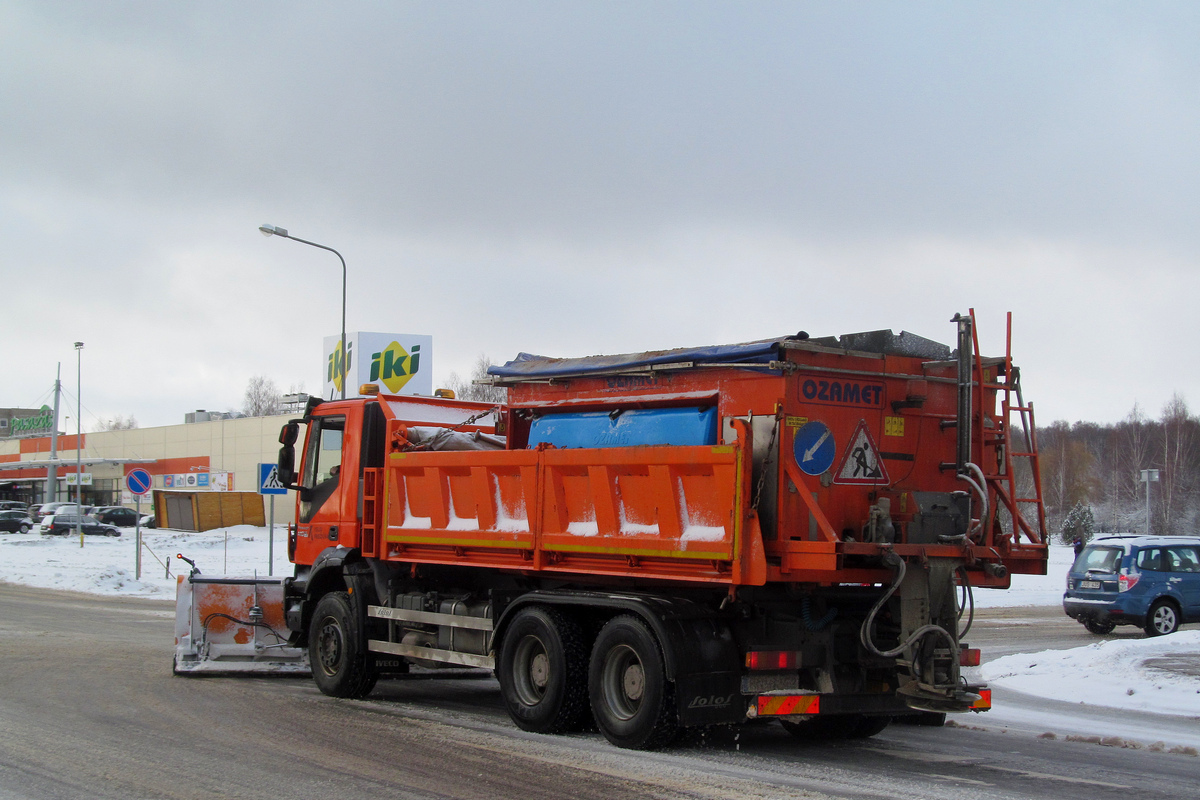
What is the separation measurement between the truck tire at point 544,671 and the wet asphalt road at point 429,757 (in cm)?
18

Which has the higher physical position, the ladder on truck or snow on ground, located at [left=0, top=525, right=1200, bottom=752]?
the ladder on truck

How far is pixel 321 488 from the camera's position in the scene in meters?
11.8

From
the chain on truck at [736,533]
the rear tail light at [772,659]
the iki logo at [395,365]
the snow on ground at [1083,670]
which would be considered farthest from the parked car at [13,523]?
the rear tail light at [772,659]

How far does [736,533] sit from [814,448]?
A: 0.88 metres

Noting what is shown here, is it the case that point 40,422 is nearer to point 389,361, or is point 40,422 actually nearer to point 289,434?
point 389,361

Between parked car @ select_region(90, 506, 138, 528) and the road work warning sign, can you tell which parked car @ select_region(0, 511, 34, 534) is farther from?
the road work warning sign

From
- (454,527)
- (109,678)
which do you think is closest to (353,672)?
(454,527)

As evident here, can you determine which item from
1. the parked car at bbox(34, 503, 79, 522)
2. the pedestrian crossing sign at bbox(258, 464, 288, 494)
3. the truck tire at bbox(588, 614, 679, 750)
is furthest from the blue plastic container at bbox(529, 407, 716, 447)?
the parked car at bbox(34, 503, 79, 522)

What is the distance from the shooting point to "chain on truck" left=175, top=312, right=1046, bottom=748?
7.52 meters

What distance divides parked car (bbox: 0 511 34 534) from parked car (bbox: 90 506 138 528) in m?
3.31

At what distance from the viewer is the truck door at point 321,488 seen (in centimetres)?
1153

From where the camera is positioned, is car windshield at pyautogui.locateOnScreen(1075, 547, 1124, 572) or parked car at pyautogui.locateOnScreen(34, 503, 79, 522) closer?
car windshield at pyautogui.locateOnScreen(1075, 547, 1124, 572)

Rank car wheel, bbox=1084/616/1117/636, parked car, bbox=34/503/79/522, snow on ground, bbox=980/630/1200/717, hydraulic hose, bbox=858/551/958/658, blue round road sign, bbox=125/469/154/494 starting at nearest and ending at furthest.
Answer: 1. hydraulic hose, bbox=858/551/958/658
2. snow on ground, bbox=980/630/1200/717
3. car wheel, bbox=1084/616/1117/636
4. blue round road sign, bbox=125/469/154/494
5. parked car, bbox=34/503/79/522

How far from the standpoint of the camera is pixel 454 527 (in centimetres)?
988
